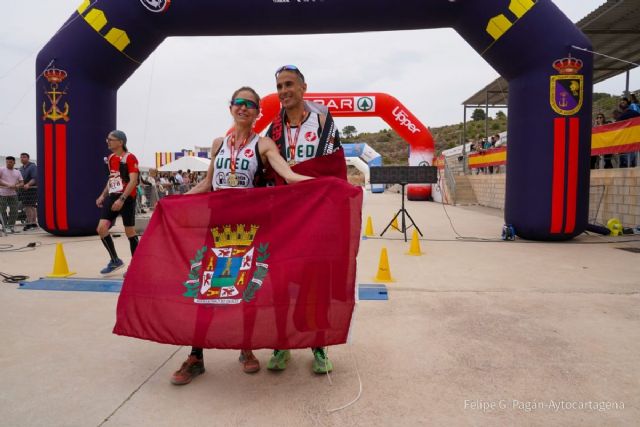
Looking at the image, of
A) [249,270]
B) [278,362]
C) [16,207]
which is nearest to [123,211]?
[249,270]

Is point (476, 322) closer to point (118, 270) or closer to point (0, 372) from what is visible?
point (0, 372)

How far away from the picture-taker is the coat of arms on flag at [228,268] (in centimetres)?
253

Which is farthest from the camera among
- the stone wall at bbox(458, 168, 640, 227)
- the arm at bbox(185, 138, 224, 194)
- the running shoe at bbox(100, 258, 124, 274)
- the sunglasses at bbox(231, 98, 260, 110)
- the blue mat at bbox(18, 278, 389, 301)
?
the stone wall at bbox(458, 168, 640, 227)

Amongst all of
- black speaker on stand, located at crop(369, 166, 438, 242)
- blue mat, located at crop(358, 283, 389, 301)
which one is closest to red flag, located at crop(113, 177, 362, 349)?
blue mat, located at crop(358, 283, 389, 301)

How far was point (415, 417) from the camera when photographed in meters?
2.17

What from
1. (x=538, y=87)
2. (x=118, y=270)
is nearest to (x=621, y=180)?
(x=538, y=87)

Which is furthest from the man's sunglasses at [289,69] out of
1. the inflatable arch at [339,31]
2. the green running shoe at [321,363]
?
the inflatable arch at [339,31]

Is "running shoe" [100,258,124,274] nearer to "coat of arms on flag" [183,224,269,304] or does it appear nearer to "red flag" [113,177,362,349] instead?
"red flag" [113,177,362,349]

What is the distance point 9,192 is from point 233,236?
10406mm

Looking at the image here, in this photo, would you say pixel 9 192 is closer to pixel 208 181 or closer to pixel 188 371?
pixel 208 181

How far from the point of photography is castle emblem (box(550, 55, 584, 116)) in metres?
7.55

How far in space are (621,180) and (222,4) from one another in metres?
9.25

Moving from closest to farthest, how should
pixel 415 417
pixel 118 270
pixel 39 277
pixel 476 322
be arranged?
pixel 415 417, pixel 476 322, pixel 39 277, pixel 118 270

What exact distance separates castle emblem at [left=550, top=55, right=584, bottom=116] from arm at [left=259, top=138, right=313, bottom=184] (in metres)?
6.77
